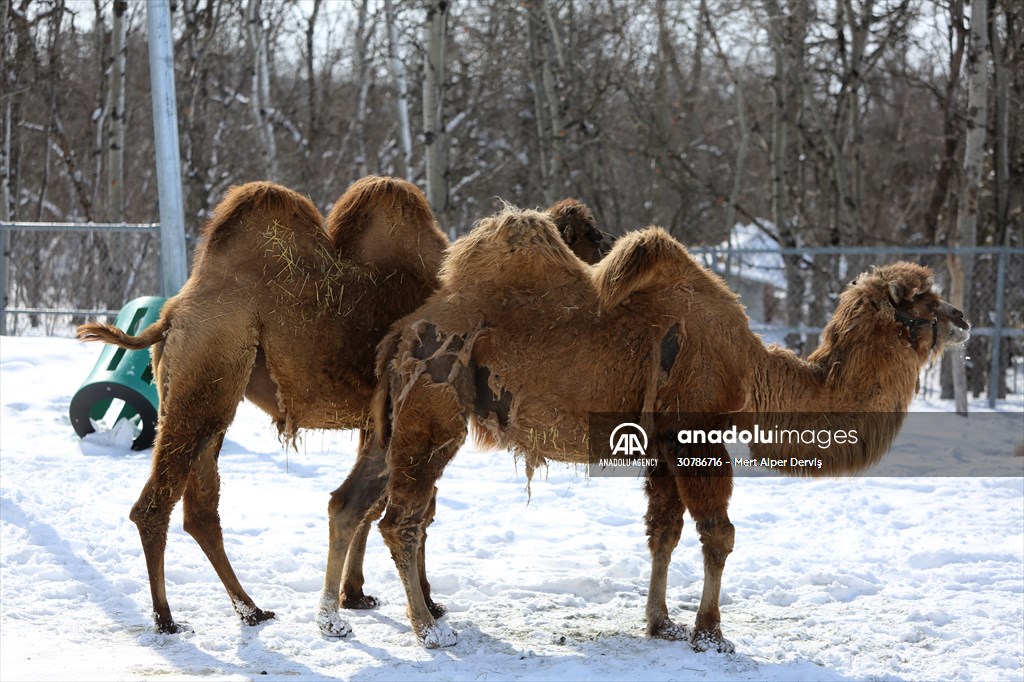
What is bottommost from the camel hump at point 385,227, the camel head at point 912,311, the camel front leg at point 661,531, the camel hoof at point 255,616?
the camel hoof at point 255,616

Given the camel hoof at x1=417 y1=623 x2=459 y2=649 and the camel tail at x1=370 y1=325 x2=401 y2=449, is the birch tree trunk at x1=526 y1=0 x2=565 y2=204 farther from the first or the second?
the camel hoof at x1=417 y1=623 x2=459 y2=649

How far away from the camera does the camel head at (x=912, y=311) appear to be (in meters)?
5.05

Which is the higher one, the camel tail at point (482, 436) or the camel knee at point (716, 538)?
the camel tail at point (482, 436)

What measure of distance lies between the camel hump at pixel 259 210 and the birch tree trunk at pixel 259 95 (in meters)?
14.6

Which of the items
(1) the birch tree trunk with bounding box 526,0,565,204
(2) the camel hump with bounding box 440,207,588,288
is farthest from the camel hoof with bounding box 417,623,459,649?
(1) the birch tree trunk with bounding box 526,0,565,204

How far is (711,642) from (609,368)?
137 cm

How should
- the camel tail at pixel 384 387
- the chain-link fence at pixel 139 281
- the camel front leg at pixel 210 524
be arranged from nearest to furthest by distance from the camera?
the camel tail at pixel 384 387 < the camel front leg at pixel 210 524 < the chain-link fence at pixel 139 281

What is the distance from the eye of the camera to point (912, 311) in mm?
5082

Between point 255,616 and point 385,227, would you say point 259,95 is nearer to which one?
point 385,227

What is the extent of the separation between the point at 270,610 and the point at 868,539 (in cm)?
384

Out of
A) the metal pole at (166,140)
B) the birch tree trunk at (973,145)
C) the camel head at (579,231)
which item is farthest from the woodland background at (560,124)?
A: the camel head at (579,231)

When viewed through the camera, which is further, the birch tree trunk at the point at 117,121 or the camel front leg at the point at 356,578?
the birch tree trunk at the point at 117,121

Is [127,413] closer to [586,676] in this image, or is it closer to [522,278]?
[522,278]

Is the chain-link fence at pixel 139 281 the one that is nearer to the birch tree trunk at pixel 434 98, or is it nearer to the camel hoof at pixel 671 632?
the birch tree trunk at pixel 434 98
